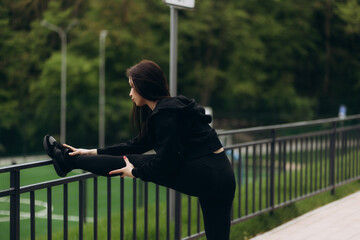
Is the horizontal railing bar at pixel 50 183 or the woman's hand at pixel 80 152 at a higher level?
the woman's hand at pixel 80 152

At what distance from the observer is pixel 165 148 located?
3.14 m

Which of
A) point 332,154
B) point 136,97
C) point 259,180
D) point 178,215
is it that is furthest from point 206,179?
point 332,154

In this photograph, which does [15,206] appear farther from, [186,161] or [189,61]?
[189,61]

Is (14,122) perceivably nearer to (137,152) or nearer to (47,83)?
(47,83)

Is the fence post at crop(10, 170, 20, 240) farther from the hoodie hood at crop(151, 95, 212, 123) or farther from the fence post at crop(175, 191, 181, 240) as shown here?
the fence post at crop(175, 191, 181, 240)

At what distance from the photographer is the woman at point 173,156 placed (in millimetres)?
3172

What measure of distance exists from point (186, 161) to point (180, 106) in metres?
0.32

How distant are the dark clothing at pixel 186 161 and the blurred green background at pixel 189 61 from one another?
29781 mm

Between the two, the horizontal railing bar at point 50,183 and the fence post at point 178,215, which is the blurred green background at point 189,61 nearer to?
the fence post at point 178,215

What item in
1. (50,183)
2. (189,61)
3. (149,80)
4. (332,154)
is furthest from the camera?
(189,61)

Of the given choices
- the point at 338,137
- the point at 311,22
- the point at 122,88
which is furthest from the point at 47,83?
the point at 338,137

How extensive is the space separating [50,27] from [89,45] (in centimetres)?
306

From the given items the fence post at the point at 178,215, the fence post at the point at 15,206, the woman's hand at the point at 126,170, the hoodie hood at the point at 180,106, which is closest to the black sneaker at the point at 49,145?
the fence post at the point at 15,206

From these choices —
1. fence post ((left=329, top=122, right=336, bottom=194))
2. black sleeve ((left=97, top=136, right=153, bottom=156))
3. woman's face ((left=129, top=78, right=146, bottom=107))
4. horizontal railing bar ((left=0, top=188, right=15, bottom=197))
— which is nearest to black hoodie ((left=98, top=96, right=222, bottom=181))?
woman's face ((left=129, top=78, right=146, bottom=107))
